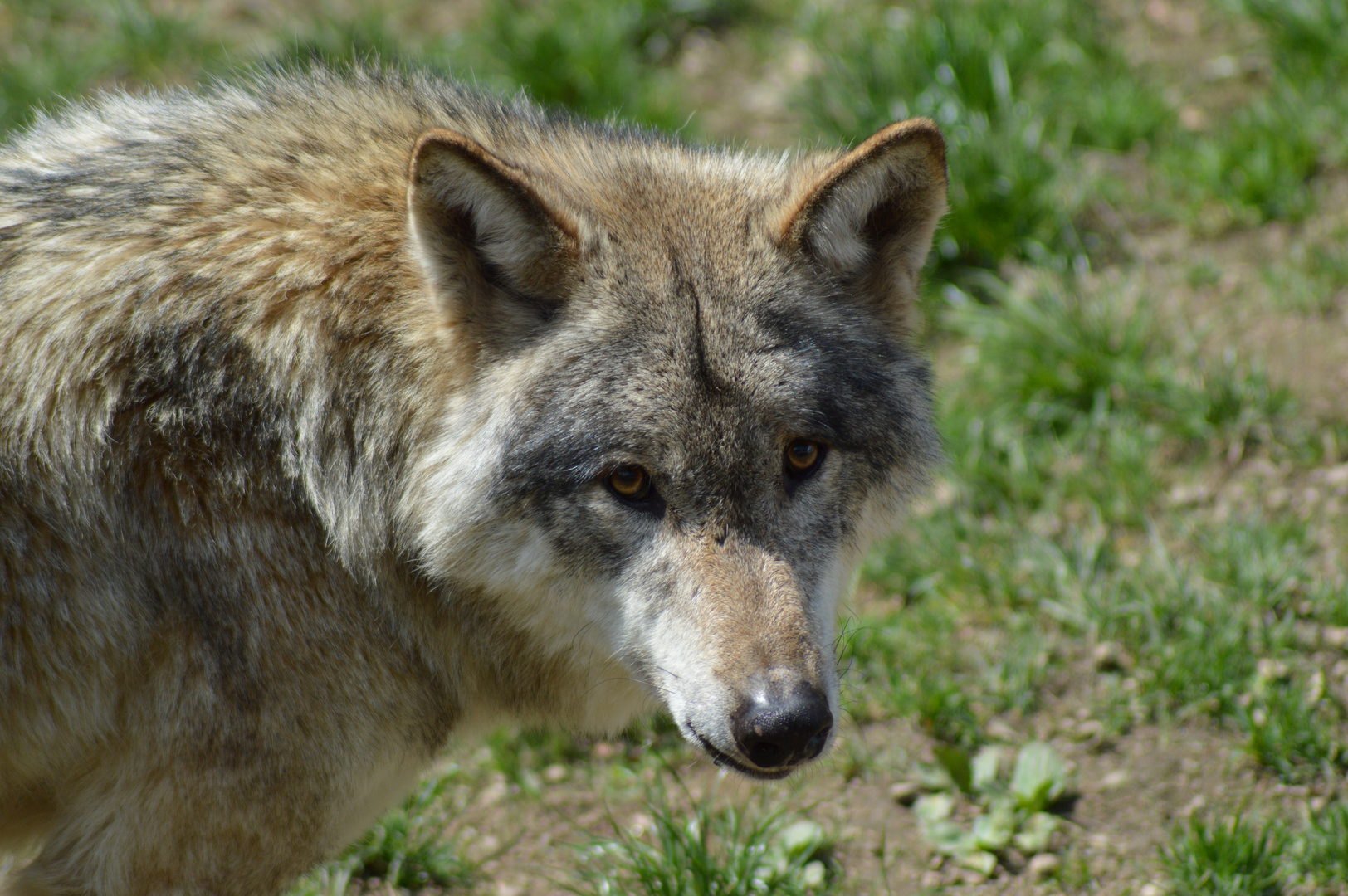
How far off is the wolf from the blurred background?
3.18ft

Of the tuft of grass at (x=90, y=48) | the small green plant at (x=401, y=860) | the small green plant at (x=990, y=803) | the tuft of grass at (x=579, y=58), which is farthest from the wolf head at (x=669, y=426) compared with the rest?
the tuft of grass at (x=90, y=48)

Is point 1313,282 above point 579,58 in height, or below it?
below

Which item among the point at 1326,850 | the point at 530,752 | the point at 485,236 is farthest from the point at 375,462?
the point at 1326,850

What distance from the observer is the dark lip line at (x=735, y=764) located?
2730mm

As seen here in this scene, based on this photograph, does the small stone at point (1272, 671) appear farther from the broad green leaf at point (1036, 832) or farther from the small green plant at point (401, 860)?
the small green plant at point (401, 860)

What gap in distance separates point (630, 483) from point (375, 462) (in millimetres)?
696

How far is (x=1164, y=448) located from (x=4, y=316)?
4.44 metres

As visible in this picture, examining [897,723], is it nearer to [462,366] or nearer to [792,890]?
[792,890]

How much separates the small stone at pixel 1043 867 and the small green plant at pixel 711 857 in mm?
641

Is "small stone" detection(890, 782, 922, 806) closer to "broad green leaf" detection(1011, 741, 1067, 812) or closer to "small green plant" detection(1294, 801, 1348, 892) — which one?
"broad green leaf" detection(1011, 741, 1067, 812)

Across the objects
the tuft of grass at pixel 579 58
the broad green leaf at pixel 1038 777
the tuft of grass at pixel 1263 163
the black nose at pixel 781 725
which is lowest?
the broad green leaf at pixel 1038 777

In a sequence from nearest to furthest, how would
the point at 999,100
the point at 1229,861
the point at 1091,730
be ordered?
the point at 1229,861
the point at 1091,730
the point at 999,100

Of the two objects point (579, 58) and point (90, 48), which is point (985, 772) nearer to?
Answer: point (579, 58)

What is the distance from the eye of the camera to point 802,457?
9.88 ft
